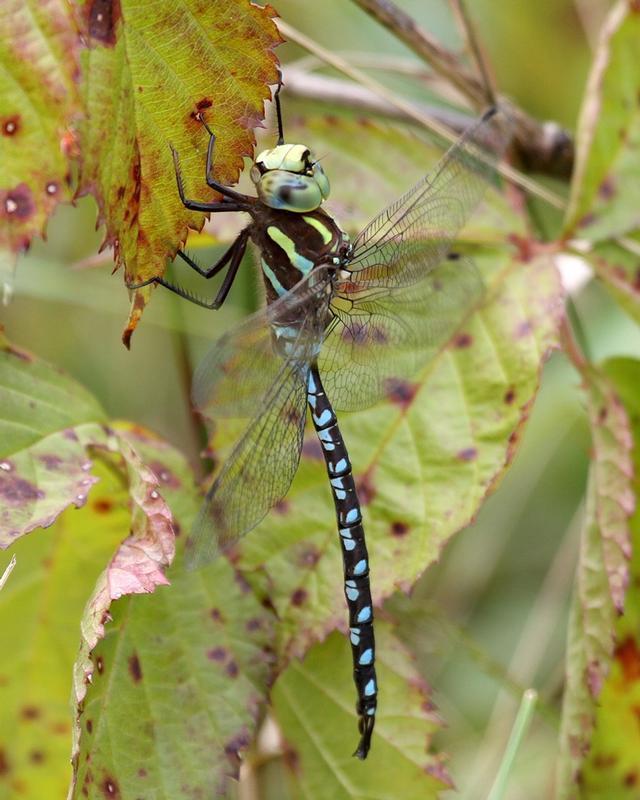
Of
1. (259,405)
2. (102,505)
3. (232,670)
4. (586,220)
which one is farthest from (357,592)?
(586,220)

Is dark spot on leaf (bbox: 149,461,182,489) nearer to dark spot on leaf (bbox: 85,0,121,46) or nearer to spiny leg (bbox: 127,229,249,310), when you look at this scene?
spiny leg (bbox: 127,229,249,310)

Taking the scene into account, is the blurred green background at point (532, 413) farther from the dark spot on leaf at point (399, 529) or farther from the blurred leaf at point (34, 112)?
the blurred leaf at point (34, 112)

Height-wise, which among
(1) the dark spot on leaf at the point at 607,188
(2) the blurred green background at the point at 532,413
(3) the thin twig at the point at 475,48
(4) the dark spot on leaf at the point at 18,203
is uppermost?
(3) the thin twig at the point at 475,48

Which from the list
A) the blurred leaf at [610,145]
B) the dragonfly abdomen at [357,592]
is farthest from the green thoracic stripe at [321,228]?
the blurred leaf at [610,145]

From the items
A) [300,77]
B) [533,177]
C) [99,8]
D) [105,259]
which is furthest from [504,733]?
[99,8]

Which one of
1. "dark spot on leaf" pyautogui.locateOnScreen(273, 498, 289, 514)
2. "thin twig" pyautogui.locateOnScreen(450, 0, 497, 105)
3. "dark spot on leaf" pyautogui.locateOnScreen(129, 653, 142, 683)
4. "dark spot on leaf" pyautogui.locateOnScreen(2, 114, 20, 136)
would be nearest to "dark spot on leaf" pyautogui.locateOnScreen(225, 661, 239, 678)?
"dark spot on leaf" pyautogui.locateOnScreen(129, 653, 142, 683)

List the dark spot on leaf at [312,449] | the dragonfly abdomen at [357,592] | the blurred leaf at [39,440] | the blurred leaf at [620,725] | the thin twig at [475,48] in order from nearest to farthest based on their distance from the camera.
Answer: the blurred leaf at [39,440], the dragonfly abdomen at [357,592], the dark spot on leaf at [312,449], the blurred leaf at [620,725], the thin twig at [475,48]

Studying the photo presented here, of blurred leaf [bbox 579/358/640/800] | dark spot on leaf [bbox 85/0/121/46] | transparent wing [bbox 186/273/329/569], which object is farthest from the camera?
blurred leaf [bbox 579/358/640/800]

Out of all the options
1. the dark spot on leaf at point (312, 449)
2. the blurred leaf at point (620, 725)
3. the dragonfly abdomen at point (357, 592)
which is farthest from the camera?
the blurred leaf at point (620, 725)
